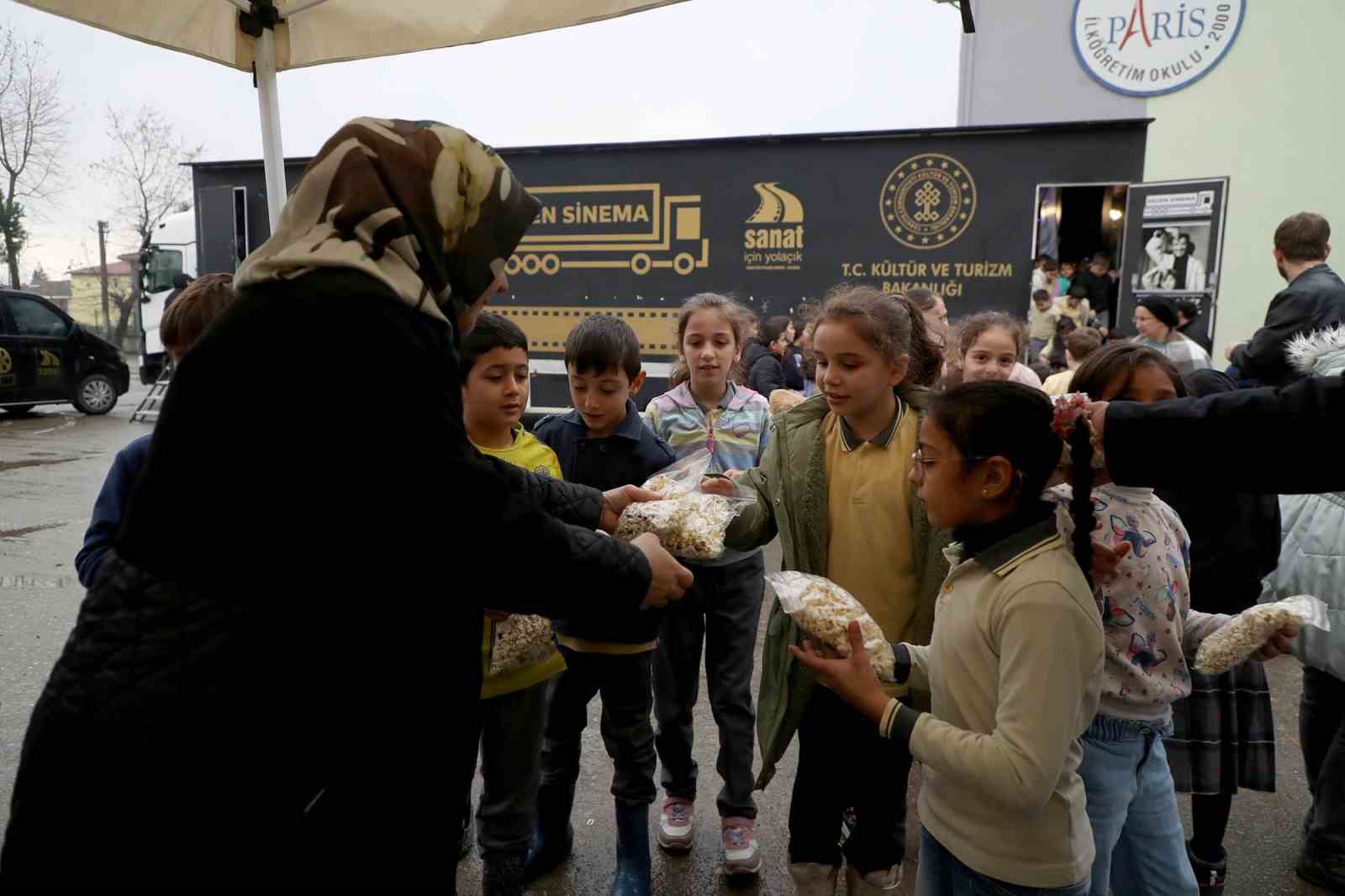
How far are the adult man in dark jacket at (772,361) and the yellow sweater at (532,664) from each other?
4.09m

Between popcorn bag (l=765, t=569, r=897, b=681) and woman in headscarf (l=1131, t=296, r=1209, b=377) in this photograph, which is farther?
woman in headscarf (l=1131, t=296, r=1209, b=377)

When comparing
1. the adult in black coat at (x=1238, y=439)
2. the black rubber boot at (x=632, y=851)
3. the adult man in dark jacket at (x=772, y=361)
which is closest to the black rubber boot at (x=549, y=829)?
the black rubber boot at (x=632, y=851)

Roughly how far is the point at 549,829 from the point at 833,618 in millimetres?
1614

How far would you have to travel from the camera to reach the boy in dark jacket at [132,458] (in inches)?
91.7

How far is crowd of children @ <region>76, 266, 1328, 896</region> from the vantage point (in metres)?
1.74

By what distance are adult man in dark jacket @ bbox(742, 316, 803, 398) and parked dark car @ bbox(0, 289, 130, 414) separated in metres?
12.6

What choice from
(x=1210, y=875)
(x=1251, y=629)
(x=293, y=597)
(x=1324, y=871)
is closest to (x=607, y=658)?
(x=293, y=597)

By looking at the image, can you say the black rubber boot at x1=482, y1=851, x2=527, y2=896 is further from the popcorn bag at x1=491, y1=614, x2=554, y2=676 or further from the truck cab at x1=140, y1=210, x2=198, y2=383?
the truck cab at x1=140, y1=210, x2=198, y2=383

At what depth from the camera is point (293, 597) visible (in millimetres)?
1245

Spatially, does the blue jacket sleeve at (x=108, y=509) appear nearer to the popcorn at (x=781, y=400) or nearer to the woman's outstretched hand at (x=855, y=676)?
the woman's outstretched hand at (x=855, y=676)

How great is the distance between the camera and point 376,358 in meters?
1.26

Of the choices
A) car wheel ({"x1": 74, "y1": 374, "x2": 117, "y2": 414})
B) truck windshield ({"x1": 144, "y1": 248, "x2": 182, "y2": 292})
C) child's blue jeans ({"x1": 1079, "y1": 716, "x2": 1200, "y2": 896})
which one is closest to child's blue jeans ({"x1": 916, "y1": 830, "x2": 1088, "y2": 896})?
child's blue jeans ({"x1": 1079, "y1": 716, "x2": 1200, "y2": 896})

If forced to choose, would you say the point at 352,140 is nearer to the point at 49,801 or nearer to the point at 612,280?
the point at 49,801

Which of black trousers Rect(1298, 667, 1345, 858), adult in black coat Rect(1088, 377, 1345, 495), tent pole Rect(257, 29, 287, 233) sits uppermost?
tent pole Rect(257, 29, 287, 233)
